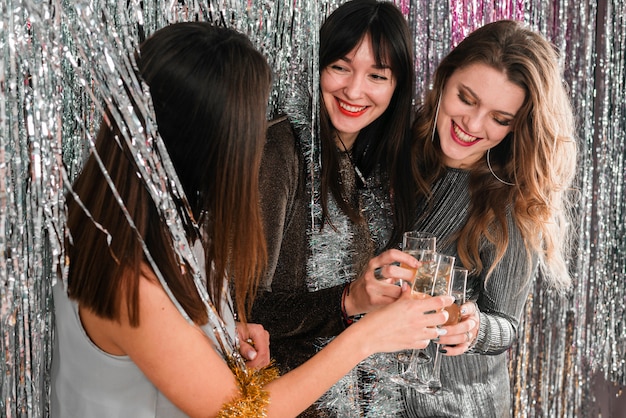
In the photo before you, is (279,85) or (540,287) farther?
(540,287)

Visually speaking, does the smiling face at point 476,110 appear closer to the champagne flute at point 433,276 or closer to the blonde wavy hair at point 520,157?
the blonde wavy hair at point 520,157

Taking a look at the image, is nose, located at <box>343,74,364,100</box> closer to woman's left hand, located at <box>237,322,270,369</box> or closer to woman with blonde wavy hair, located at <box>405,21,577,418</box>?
woman with blonde wavy hair, located at <box>405,21,577,418</box>

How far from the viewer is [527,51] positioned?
5.65 ft

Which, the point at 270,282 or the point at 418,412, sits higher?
the point at 270,282

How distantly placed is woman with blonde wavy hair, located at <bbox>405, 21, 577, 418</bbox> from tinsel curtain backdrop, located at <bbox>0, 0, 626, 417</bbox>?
383 mm

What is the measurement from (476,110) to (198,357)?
930 mm

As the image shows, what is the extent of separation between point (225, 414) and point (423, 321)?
0.42 metres

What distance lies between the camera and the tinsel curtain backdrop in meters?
1.11

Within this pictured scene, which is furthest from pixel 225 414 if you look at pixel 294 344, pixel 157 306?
pixel 294 344

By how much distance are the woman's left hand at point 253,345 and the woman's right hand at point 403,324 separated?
0.19 meters

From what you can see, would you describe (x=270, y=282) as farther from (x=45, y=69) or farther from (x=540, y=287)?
(x=540, y=287)

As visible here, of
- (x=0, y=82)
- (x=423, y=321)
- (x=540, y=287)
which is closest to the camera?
(x=0, y=82)

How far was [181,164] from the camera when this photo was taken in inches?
45.1

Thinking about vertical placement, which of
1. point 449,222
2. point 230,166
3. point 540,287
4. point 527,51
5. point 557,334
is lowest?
point 557,334
